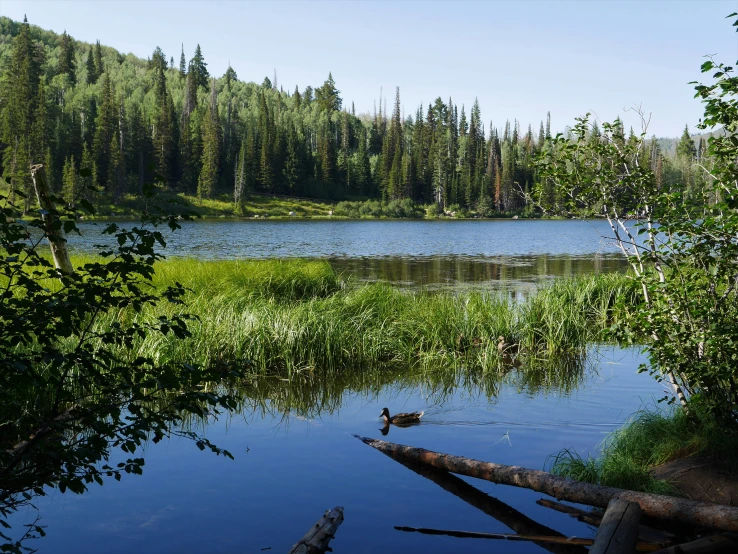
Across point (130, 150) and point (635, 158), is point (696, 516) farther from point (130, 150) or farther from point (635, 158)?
point (130, 150)

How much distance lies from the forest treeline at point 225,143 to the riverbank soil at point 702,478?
75.6 m

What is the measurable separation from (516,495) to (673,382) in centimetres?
214

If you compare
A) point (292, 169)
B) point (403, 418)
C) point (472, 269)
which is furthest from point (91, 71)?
point (403, 418)

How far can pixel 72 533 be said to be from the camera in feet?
18.6

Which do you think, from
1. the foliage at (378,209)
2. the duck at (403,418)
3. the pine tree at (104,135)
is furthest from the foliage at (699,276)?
the foliage at (378,209)

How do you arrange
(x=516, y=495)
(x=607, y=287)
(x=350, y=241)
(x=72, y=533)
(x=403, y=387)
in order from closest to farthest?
(x=72, y=533)
(x=516, y=495)
(x=403, y=387)
(x=607, y=287)
(x=350, y=241)

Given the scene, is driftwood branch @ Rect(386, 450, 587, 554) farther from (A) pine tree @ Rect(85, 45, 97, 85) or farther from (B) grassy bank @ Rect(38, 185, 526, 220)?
(A) pine tree @ Rect(85, 45, 97, 85)

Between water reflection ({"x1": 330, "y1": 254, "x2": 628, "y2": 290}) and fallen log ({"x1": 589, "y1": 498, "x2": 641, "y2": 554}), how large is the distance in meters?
17.4

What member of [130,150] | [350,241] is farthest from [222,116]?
[350,241]

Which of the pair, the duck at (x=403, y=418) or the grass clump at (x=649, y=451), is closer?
the grass clump at (x=649, y=451)

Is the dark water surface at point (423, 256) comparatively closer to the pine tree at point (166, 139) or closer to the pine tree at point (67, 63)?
the pine tree at point (166, 139)

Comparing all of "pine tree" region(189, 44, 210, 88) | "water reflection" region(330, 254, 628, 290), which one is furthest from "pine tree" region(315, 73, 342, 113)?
"water reflection" region(330, 254, 628, 290)

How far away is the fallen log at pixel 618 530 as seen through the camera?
4387 mm

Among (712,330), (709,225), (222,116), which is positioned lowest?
(712,330)
